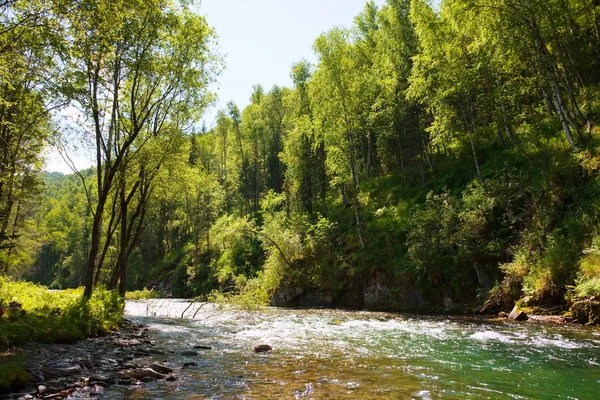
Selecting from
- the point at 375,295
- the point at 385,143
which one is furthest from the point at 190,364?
the point at 385,143

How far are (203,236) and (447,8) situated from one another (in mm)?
38714

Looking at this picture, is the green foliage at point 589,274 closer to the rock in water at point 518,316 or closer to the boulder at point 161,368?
the rock in water at point 518,316

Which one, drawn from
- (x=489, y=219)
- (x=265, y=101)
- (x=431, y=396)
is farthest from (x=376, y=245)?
(x=265, y=101)

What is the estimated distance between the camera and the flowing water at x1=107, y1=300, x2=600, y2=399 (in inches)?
263

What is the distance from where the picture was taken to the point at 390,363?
29.0ft

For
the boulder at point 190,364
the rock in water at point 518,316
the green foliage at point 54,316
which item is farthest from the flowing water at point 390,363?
the green foliage at point 54,316

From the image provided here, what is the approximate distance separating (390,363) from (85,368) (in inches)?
269

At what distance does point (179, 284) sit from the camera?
149 feet

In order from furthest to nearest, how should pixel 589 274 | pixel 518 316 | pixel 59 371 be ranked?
pixel 518 316 → pixel 589 274 → pixel 59 371

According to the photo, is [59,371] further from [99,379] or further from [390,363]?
[390,363]

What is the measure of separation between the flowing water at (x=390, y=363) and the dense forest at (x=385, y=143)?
4401 mm

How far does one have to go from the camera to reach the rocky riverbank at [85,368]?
649cm

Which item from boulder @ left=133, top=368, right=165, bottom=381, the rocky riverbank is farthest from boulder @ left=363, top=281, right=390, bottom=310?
boulder @ left=133, top=368, right=165, bottom=381

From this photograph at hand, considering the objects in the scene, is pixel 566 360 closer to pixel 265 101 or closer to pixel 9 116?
pixel 9 116
